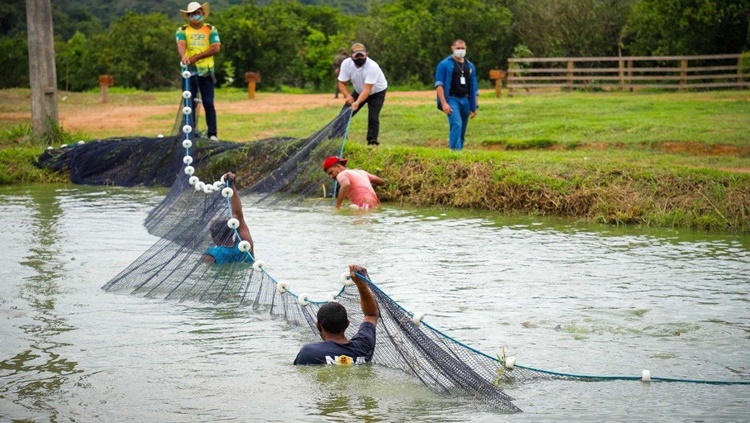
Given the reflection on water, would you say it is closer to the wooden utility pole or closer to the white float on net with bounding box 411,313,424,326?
the white float on net with bounding box 411,313,424,326

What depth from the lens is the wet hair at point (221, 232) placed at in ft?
30.7

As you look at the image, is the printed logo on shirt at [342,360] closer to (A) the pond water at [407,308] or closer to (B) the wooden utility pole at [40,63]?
(A) the pond water at [407,308]

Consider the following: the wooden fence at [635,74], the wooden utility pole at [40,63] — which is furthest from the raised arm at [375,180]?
the wooden fence at [635,74]

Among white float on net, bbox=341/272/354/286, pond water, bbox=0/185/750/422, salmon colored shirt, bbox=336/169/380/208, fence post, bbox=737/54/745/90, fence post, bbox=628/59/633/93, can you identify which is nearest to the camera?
pond water, bbox=0/185/750/422

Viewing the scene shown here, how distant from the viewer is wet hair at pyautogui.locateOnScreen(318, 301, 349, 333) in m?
7.07

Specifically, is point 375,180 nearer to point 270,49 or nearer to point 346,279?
point 346,279

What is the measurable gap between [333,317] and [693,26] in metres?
23.1

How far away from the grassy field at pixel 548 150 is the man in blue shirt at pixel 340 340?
577 centimetres

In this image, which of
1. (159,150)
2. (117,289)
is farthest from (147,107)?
(117,289)

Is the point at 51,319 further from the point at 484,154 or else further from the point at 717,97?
the point at 717,97

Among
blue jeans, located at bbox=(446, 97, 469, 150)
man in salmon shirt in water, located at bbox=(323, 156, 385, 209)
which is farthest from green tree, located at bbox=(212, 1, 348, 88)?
man in salmon shirt in water, located at bbox=(323, 156, 385, 209)

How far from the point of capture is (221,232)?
9.40 meters

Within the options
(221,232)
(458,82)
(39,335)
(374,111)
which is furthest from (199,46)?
(39,335)

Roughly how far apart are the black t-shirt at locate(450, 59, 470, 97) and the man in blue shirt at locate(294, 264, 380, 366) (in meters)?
8.05
